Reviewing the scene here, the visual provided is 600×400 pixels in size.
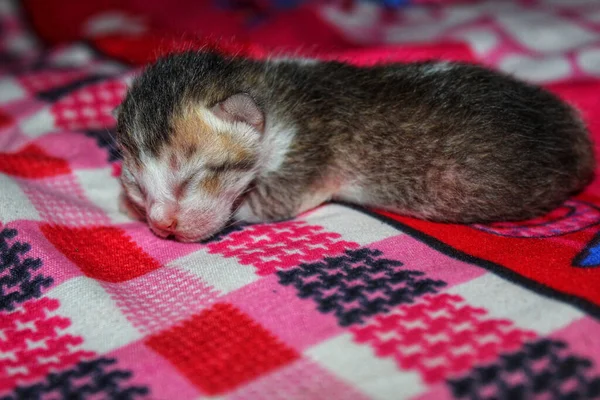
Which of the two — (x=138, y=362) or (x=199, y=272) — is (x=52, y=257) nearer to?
(x=199, y=272)

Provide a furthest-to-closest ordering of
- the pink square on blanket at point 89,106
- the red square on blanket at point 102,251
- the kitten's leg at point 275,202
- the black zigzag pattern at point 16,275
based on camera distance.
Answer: the pink square on blanket at point 89,106
the kitten's leg at point 275,202
the red square on blanket at point 102,251
the black zigzag pattern at point 16,275

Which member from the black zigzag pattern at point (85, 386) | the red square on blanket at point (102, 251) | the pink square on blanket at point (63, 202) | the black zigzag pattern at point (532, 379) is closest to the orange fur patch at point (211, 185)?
the red square on blanket at point (102, 251)

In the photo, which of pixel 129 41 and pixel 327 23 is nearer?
pixel 129 41

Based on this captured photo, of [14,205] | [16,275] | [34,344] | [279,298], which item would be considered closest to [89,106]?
[14,205]

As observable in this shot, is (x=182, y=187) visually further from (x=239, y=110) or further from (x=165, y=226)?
(x=239, y=110)

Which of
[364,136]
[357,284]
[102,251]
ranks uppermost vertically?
[364,136]

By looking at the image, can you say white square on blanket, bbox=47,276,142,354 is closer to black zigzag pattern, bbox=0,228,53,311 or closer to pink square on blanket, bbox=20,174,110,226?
black zigzag pattern, bbox=0,228,53,311

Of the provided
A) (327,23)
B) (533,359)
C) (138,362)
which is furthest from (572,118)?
(327,23)

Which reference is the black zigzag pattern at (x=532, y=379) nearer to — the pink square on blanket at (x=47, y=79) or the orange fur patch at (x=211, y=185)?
the orange fur patch at (x=211, y=185)
